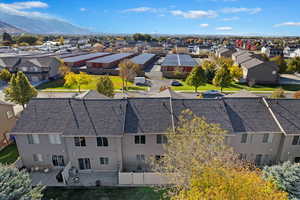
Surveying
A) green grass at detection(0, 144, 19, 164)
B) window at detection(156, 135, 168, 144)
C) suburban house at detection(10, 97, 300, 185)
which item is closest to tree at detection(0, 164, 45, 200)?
suburban house at detection(10, 97, 300, 185)

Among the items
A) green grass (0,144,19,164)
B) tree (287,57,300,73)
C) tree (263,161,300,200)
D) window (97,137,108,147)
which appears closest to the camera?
tree (263,161,300,200)

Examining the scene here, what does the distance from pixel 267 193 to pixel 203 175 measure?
142 inches

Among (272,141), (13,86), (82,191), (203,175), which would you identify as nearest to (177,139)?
(203,175)

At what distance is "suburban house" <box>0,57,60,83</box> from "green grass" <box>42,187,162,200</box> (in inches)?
1961

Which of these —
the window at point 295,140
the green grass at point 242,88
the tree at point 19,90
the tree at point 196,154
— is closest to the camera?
the tree at point 196,154

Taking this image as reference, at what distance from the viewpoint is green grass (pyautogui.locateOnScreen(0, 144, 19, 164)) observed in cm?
2291

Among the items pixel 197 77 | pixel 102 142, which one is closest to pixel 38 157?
pixel 102 142

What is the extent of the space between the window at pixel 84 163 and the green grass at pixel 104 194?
115 inches

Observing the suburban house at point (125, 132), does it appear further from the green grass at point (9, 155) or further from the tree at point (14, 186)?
the tree at point (14, 186)

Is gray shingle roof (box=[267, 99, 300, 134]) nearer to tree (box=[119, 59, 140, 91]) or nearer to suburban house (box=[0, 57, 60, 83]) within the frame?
tree (box=[119, 59, 140, 91])

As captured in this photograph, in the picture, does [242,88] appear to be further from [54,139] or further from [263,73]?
[54,139]

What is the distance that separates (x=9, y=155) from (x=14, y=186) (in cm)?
1412

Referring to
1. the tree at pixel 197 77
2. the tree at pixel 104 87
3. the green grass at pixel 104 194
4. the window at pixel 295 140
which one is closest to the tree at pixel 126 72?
the tree at pixel 104 87

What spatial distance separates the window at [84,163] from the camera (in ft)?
68.6
